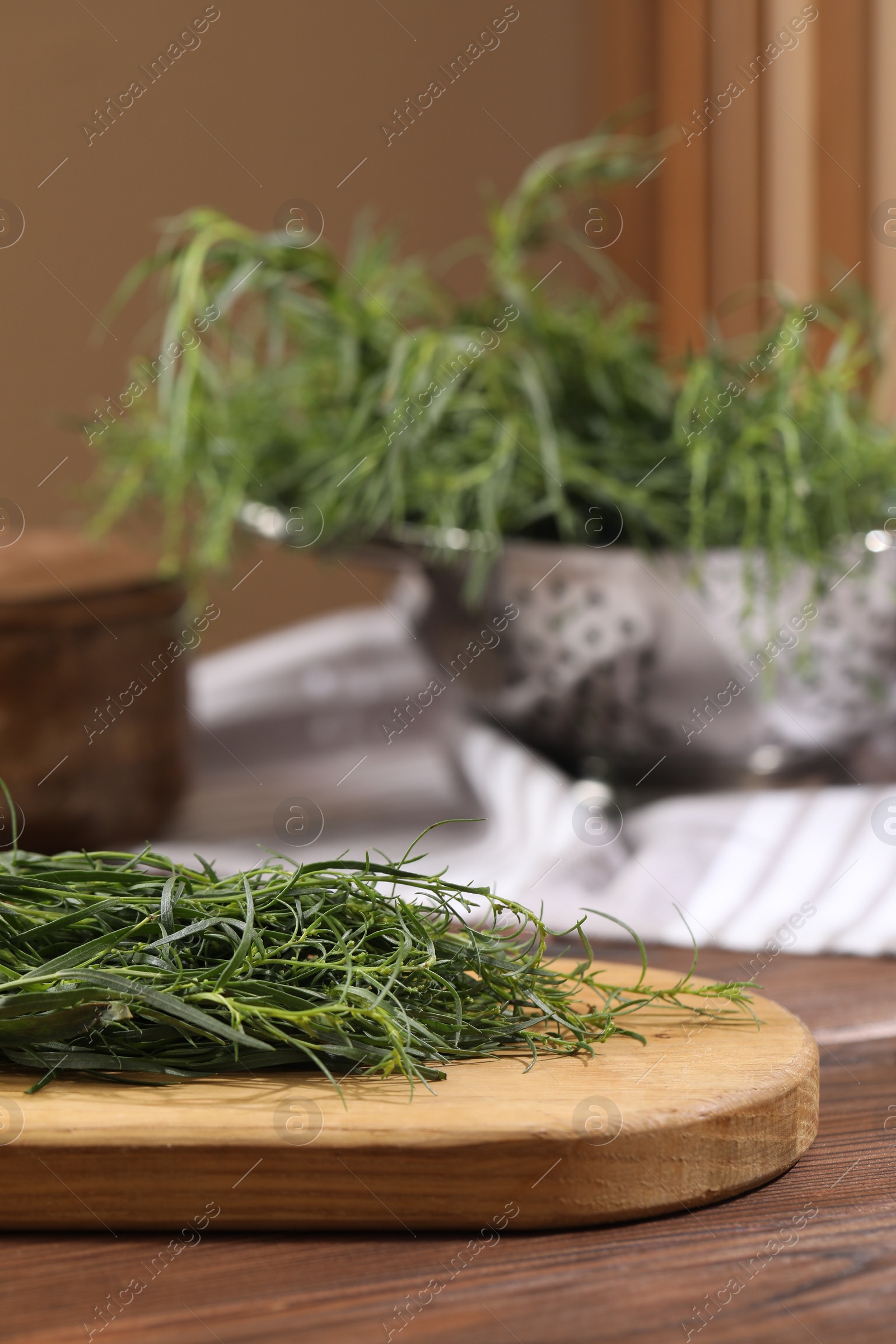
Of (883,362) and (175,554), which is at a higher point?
(175,554)

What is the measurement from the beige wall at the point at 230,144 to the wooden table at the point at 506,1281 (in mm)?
1814

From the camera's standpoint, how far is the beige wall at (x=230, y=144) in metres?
2.15

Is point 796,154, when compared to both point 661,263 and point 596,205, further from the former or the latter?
point 596,205

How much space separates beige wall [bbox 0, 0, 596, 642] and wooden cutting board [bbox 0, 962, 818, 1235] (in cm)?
179

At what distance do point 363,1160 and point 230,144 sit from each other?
7.17 feet

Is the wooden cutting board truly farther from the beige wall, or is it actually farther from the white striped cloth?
the beige wall

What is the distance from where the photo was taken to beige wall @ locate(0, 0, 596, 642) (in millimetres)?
2148

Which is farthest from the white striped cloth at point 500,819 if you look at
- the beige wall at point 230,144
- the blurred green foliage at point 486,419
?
the beige wall at point 230,144

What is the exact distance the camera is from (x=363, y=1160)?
378 millimetres

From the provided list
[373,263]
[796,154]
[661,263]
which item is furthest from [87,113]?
[373,263]

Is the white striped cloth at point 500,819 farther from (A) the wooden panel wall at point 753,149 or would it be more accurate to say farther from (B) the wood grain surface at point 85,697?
(A) the wooden panel wall at point 753,149

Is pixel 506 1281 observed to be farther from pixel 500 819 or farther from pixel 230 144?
pixel 230 144

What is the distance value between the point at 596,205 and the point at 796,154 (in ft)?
2.85

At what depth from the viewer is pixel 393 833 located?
0.87 metres
